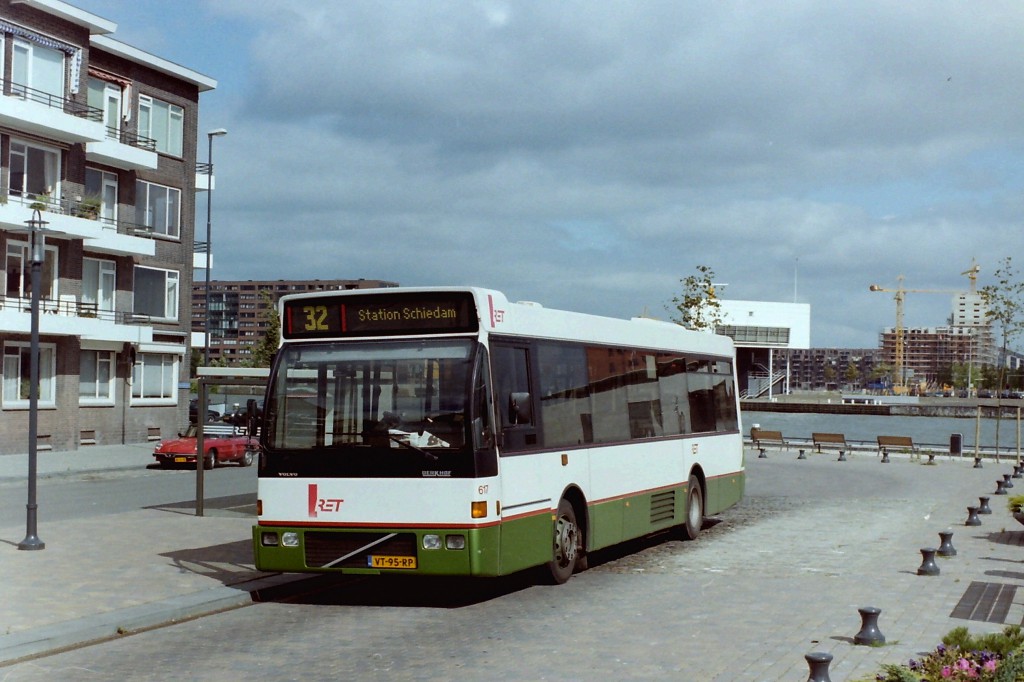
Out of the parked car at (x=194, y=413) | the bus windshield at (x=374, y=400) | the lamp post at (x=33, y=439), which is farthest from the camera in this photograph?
the parked car at (x=194, y=413)

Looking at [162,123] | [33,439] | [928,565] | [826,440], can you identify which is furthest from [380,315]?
[162,123]

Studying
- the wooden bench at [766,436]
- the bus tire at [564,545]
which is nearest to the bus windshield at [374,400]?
the bus tire at [564,545]

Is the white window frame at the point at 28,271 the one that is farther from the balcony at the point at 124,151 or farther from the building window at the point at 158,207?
the building window at the point at 158,207

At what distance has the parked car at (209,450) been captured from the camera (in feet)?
113

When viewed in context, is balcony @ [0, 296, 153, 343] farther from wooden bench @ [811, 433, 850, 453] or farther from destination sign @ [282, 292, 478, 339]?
destination sign @ [282, 292, 478, 339]

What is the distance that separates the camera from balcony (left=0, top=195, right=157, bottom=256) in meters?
38.3

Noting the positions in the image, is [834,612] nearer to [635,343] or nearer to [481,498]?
[481,498]

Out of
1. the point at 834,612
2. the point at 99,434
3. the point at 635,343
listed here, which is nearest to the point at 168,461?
the point at 99,434

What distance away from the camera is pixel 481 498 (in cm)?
1088

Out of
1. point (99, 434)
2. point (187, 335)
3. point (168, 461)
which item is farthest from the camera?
point (187, 335)

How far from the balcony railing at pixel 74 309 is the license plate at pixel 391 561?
27853mm

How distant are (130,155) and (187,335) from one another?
853cm

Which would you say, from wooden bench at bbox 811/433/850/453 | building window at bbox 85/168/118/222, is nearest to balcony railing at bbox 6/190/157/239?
building window at bbox 85/168/118/222

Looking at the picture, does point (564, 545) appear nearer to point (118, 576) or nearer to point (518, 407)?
point (518, 407)
